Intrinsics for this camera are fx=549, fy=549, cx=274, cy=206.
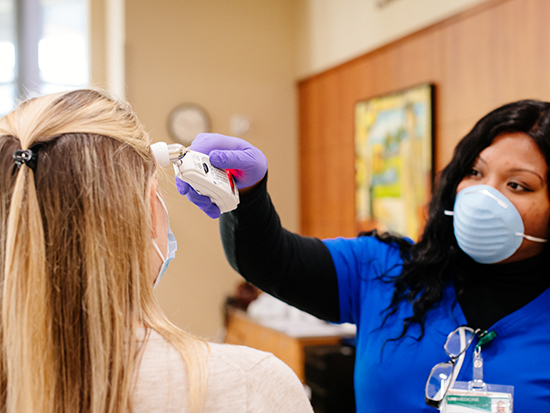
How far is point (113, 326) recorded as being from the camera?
2.18 ft

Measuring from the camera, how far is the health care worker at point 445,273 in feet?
3.70

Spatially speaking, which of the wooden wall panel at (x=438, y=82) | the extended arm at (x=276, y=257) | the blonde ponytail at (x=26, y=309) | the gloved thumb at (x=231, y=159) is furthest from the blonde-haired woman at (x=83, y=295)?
the wooden wall panel at (x=438, y=82)

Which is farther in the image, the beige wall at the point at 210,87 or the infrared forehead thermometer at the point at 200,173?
the beige wall at the point at 210,87

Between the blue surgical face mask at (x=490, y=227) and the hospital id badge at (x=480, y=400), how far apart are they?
0.30m

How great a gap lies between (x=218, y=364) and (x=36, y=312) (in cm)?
23

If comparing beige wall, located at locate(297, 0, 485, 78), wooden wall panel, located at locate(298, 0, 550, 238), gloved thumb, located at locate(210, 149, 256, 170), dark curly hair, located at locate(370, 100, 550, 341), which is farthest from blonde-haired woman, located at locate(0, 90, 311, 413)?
beige wall, located at locate(297, 0, 485, 78)

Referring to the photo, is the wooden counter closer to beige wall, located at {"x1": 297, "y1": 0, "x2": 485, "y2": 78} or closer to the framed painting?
the framed painting

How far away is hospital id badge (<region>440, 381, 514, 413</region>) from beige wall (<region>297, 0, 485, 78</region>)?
2.45 m

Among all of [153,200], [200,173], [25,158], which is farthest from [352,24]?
[25,158]

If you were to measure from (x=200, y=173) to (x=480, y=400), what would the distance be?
2.28 feet

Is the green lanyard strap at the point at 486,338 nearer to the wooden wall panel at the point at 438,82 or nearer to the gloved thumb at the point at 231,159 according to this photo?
the gloved thumb at the point at 231,159

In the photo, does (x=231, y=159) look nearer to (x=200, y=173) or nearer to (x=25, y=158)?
(x=200, y=173)

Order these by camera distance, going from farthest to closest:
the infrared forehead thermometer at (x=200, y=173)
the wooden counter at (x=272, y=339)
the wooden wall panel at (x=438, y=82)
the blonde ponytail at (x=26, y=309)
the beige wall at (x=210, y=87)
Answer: the beige wall at (x=210, y=87) < the wooden counter at (x=272, y=339) < the wooden wall panel at (x=438, y=82) < the infrared forehead thermometer at (x=200, y=173) < the blonde ponytail at (x=26, y=309)

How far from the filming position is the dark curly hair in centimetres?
124
